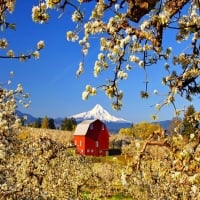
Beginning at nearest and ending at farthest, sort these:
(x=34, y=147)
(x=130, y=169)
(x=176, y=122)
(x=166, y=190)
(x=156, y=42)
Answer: (x=130, y=169), (x=156, y=42), (x=176, y=122), (x=34, y=147), (x=166, y=190)

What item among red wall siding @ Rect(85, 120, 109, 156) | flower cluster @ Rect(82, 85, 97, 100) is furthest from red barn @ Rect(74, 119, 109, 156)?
flower cluster @ Rect(82, 85, 97, 100)

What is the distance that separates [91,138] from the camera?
103188 mm

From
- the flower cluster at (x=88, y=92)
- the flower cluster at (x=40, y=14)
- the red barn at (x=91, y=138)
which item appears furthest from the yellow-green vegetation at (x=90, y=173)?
the red barn at (x=91, y=138)

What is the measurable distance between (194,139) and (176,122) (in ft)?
3.15

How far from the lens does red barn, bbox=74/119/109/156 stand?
100 metres

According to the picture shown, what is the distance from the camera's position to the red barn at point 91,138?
328 feet

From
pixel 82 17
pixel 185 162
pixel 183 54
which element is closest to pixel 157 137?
pixel 185 162

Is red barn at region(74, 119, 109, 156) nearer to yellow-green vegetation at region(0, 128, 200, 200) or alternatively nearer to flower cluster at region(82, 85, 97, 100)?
yellow-green vegetation at region(0, 128, 200, 200)

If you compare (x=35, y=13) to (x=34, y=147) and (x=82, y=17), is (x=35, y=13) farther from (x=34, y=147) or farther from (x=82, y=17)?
(x=34, y=147)

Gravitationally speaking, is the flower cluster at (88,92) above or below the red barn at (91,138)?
below

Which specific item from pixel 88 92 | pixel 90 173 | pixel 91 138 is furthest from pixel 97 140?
pixel 88 92

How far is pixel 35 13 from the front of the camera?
17.0ft

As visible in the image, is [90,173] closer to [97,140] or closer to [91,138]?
[97,140]

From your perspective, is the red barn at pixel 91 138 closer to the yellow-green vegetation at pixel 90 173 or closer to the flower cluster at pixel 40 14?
the yellow-green vegetation at pixel 90 173
